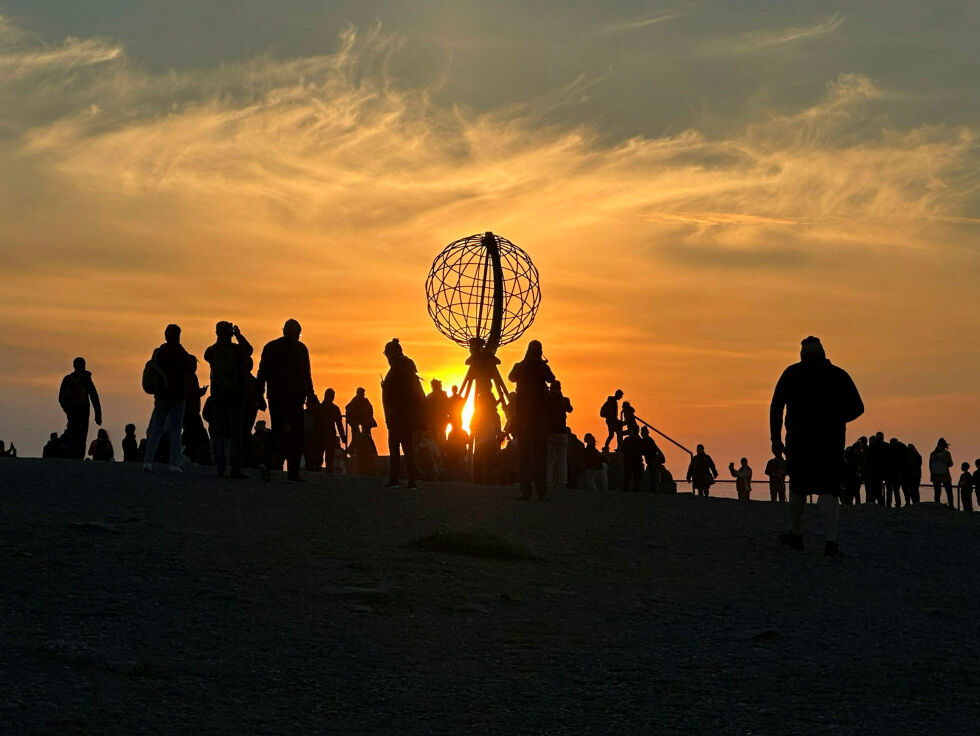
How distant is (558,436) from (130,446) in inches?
328

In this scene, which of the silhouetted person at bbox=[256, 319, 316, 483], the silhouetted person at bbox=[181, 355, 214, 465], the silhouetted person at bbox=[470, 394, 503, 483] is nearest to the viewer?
the silhouetted person at bbox=[256, 319, 316, 483]

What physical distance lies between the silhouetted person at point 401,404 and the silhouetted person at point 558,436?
408cm

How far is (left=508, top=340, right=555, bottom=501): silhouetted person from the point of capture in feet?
58.3

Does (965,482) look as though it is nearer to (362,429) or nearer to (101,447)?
(362,429)

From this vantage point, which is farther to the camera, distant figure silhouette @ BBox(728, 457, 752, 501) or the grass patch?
distant figure silhouette @ BBox(728, 457, 752, 501)

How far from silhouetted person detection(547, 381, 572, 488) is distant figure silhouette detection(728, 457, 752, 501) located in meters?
8.38

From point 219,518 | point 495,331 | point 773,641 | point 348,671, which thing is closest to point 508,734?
point 348,671

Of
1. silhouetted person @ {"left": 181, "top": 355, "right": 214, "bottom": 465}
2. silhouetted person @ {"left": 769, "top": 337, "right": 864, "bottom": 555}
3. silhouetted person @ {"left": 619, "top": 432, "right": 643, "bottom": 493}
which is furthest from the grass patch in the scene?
silhouetted person @ {"left": 619, "top": 432, "right": 643, "bottom": 493}

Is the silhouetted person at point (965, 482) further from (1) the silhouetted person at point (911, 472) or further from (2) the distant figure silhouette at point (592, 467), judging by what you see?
(2) the distant figure silhouette at point (592, 467)

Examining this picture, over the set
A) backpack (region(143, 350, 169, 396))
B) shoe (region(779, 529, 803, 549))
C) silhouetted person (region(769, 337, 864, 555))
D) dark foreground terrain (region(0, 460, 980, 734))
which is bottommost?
dark foreground terrain (region(0, 460, 980, 734))

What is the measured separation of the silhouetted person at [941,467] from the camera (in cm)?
2920

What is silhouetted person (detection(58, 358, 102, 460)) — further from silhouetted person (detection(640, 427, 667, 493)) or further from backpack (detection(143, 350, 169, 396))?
silhouetted person (detection(640, 427, 667, 493))

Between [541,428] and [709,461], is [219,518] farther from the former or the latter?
[709,461]

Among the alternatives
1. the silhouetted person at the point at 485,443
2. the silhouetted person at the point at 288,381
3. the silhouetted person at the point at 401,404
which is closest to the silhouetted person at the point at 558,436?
the silhouetted person at the point at 485,443
